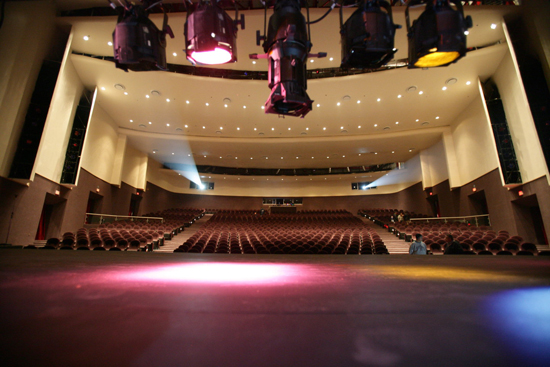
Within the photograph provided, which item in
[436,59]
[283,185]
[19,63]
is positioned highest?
[283,185]

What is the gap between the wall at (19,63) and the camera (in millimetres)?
5015

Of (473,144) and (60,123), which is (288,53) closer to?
(60,123)

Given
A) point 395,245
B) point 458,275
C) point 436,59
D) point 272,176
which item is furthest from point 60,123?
point 272,176

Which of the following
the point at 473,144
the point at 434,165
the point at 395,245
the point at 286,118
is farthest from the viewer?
the point at 434,165

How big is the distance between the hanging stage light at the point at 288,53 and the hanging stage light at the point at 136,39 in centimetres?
126

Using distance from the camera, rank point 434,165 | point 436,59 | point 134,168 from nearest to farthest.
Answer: point 436,59 → point 434,165 → point 134,168

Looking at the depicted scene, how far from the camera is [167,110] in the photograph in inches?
436

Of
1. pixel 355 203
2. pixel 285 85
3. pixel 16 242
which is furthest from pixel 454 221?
pixel 16 242

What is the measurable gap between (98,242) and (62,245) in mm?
805

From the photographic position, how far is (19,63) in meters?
5.56

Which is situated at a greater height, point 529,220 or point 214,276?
point 529,220

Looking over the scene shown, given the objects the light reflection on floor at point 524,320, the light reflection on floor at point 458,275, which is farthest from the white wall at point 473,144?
the light reflection on floor at point 524,320

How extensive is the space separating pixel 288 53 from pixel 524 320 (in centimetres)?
272

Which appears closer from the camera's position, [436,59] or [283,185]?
[436,59]
